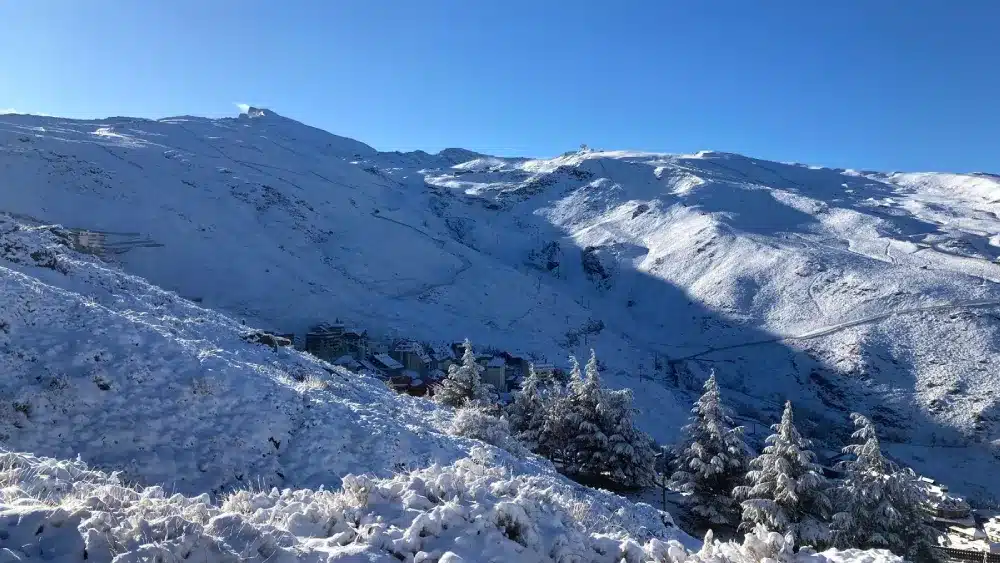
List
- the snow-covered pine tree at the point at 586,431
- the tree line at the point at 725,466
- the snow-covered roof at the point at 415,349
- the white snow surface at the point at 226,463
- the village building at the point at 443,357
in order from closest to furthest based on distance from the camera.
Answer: the white snow surface at the point at 226,463, the tree line at the point at 725,466, the snow-covered pine tree at the point at 586,431, the snow-covered roof at the point at 415,349, the village building at the point at 443,357

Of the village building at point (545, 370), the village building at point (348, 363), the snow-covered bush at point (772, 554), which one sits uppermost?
the snow-covered bush at point (772, 554)

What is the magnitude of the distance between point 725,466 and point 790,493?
5439mm

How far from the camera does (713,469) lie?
26.4 metres

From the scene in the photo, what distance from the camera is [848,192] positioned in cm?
16550

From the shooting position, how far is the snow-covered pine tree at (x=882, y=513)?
19719 mm

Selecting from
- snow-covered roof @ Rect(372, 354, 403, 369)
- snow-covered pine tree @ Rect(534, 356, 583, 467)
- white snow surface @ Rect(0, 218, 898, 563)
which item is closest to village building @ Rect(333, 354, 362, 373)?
snow-covered roof @ Rect(372, 354, 403, 369)

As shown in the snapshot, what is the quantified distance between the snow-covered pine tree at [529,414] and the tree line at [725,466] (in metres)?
0.07

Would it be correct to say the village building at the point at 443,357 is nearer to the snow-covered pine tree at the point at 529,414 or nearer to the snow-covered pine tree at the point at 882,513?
the snow-covered pine tree at the point at 529,414

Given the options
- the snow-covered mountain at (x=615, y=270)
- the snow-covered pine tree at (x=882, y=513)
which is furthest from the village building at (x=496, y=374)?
the snow-covered pine tree at (x=882, y=513)

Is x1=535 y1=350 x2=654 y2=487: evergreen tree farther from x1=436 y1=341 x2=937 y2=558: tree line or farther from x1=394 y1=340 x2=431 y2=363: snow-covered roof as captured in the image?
x1=394 y1=340 x2=431 y2=363: snow-covered roof

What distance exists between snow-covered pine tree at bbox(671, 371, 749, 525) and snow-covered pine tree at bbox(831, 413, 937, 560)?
6.20 m

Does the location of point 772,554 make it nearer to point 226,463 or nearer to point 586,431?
point 226,463

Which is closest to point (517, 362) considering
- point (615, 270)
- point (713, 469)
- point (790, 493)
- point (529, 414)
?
point (529, 414)

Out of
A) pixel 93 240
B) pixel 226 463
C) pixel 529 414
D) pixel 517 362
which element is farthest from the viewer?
pixel 517 362
